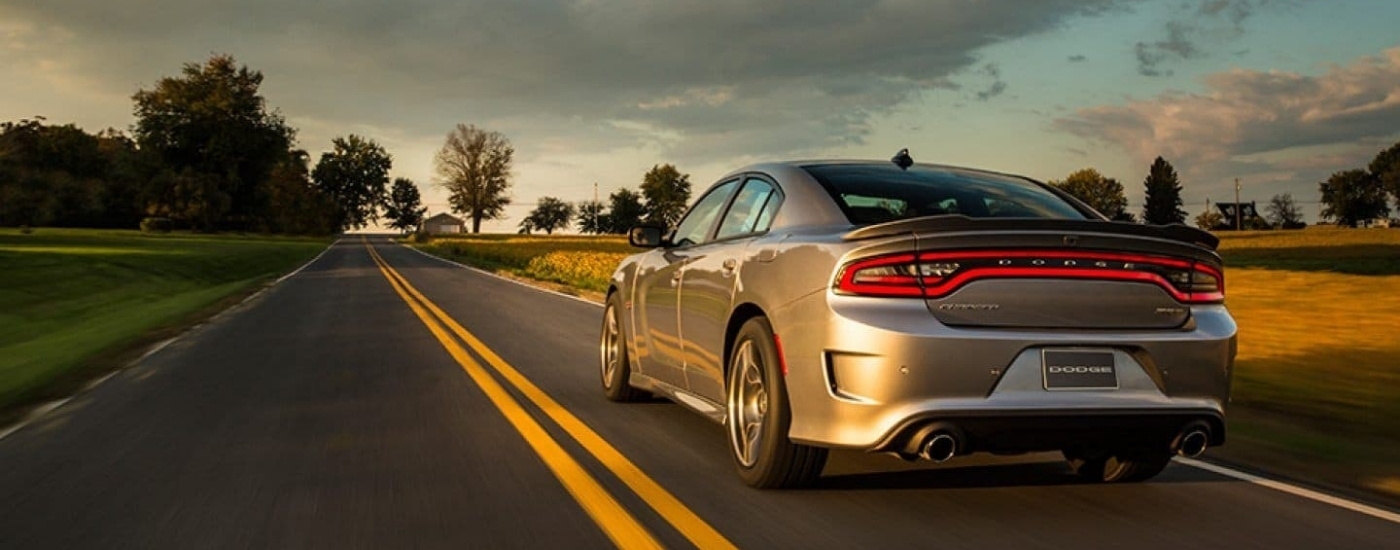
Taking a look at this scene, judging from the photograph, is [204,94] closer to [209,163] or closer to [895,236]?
[209,163]

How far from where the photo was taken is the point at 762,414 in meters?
5.50

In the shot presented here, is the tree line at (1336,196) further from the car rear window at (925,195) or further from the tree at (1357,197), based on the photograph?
the car rear window at (925,195)

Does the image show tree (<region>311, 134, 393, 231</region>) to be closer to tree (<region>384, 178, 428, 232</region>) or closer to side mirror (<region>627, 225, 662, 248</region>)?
tree (<region>384, 178, 428, 232</region>)

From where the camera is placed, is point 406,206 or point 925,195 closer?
point 925,195

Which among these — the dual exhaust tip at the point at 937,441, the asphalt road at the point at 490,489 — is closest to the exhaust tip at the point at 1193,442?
the asphalt road at the point at 490,489

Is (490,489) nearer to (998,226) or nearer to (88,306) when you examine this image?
(998,226)

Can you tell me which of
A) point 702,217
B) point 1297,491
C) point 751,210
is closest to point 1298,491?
point 1297,491

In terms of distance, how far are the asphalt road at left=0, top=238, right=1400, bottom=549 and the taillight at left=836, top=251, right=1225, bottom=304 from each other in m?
0.96

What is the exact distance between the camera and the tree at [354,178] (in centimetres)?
16538

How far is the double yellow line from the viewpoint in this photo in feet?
14.9

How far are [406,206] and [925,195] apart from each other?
197 metres

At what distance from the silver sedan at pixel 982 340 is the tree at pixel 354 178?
166 metres

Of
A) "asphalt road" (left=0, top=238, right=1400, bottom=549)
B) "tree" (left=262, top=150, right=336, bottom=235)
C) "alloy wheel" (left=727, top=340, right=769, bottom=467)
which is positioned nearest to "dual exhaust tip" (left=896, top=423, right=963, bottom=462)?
"asphalt road" (left=0, top=238, right=1400, bottom=549)

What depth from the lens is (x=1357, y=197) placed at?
13312 cm
